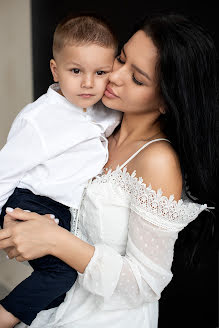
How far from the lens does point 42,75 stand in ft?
7.52

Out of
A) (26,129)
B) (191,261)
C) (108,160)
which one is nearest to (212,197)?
(191,261)

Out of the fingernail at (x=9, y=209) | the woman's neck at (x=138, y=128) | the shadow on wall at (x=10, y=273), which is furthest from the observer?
the shadow on wall at (x=10, y=273)

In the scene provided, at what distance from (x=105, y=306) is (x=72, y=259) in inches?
8.8

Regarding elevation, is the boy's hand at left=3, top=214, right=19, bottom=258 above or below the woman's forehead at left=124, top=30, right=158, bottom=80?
below

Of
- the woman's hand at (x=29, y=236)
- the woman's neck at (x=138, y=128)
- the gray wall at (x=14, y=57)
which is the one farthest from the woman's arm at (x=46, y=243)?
the gray wall at (x=14, y=57)

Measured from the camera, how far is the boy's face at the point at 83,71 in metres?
1.35

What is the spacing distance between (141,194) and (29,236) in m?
0.37

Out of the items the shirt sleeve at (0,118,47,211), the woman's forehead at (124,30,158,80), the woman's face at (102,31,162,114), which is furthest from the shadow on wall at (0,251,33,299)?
the woman's forehead at (124,30,158,80)

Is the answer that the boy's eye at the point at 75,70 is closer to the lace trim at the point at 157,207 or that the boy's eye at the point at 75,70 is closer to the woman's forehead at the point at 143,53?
the woman's forehead at the point at 143,53

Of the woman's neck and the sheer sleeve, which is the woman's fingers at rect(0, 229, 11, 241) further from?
the woman's neck

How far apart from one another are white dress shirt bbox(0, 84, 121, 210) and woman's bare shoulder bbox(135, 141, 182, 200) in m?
0.19

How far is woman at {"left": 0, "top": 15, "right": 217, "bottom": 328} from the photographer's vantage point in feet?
4.24

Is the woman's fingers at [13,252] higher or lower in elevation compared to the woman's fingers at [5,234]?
lower

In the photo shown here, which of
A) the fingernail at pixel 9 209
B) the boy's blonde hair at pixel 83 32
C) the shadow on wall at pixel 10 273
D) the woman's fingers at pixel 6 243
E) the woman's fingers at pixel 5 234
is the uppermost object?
the boy's blonde hair at pixel 83 32
